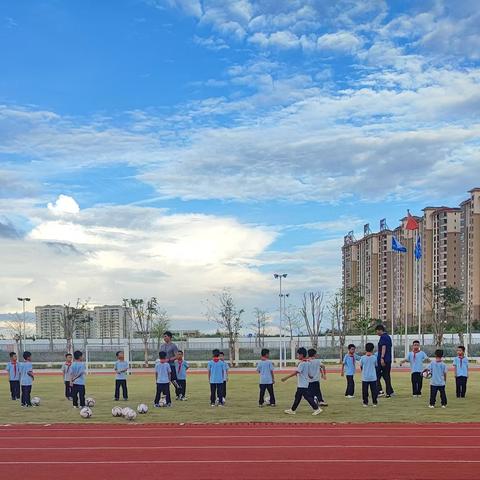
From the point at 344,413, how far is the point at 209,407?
3560 millimetres

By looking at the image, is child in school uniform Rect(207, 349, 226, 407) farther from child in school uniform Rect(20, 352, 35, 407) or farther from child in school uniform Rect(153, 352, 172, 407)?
child in school uniform Rect(20, 352, 35, 407)

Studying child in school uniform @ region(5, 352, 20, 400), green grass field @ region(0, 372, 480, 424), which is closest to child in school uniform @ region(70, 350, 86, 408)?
green grass field @ region(0, 372, 480, 424)

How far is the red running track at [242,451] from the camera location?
9.49 m

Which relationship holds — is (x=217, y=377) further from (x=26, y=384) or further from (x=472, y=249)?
(x=472, y=249)

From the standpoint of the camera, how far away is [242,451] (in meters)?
11.1

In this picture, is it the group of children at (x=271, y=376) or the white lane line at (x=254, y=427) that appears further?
the group of children at (x=271, y=376)

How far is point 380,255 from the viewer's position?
3684 inches

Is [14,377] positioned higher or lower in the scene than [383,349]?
lower

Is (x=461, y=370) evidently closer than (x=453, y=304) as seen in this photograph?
Yes

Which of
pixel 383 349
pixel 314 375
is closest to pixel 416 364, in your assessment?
pixel 383 349

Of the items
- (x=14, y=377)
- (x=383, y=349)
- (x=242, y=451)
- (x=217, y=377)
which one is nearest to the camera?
(x=242, y=451)

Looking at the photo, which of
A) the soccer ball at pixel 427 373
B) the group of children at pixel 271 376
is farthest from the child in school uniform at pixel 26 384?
the soccer ball at pixel 427 373

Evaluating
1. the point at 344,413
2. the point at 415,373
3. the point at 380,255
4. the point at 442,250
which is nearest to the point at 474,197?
the point at 442,250

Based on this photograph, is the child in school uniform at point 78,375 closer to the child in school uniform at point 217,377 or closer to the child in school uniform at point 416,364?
the child in school uniform at point 217,377
